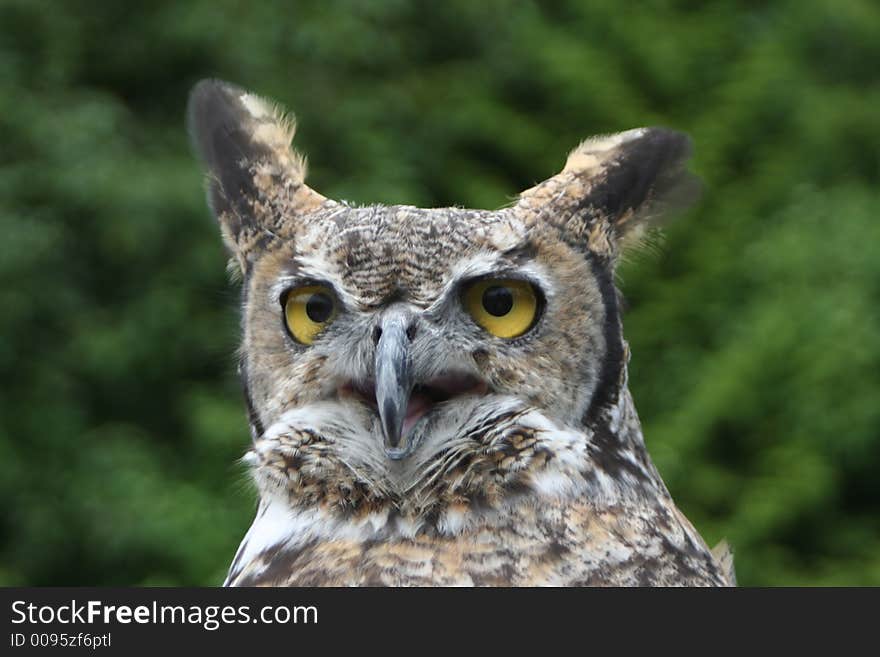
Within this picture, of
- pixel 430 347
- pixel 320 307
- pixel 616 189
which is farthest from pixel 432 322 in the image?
pixel 616 189

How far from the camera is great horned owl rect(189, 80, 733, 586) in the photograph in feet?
5.06

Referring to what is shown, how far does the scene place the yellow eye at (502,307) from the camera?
1560 millimetres

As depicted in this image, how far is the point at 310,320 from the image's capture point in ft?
5.28

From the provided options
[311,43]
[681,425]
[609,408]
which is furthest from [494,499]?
[311,43]

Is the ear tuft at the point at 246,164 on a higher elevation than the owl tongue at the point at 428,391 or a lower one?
higher

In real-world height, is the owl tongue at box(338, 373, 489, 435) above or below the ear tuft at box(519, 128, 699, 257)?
below

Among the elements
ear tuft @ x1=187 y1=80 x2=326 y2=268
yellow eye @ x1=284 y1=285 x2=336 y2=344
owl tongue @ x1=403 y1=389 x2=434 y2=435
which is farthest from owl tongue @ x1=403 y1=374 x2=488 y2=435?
ear tuft @ x1=187 y1=80 x2=326 y2=268

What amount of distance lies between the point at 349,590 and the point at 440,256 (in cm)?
42

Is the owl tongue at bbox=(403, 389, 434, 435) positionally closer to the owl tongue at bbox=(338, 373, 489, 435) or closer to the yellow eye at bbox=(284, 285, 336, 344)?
the owl tongue at bbox=(338, 373, 489, 435)

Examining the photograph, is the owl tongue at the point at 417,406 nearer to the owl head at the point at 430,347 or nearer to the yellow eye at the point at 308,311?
the owl head at the point at 430,347

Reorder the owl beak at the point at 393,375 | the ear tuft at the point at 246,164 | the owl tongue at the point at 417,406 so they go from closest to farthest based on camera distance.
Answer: the owl beak at the point at 393,375 → the owl tongue at the point at 417,406 → the ear tuft at the point at 246,164

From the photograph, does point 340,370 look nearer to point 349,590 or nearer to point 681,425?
point 349,590

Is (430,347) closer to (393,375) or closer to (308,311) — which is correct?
(393,375)

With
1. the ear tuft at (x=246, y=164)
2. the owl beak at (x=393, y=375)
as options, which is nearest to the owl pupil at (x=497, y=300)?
the owl beak at (x=393, y=375)
